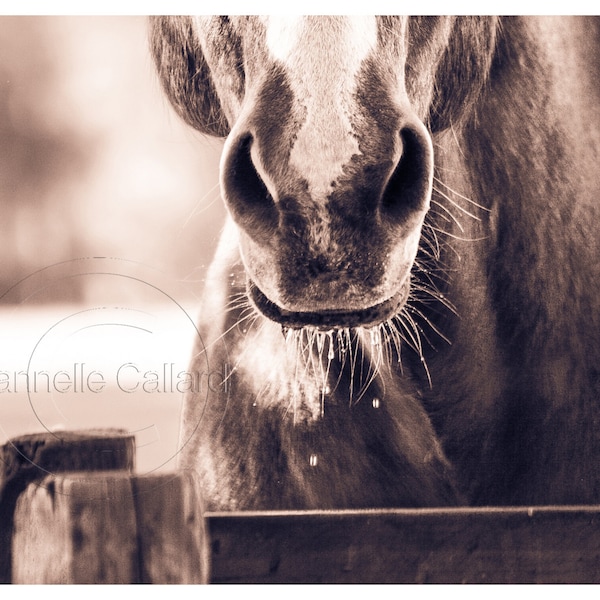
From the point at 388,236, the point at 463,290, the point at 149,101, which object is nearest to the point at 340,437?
the point at 463,290

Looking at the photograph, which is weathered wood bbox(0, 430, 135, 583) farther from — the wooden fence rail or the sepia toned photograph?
the sepia toned photograph

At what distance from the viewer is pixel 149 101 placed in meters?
1.52

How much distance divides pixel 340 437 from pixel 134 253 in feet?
1.72

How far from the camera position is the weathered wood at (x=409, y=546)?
110 centimetres

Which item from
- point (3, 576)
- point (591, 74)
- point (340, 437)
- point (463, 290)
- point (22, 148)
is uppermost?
point (591, 74)

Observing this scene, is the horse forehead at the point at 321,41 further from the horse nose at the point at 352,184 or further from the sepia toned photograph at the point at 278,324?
the sepia toned photograph at the point at 278,324

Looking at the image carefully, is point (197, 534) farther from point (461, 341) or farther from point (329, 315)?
point (461, 341)

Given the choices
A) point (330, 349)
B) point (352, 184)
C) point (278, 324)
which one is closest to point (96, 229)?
point (278, 324)

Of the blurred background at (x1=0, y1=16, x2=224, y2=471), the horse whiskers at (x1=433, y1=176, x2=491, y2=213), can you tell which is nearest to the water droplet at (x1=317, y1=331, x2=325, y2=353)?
the blurred background at (x1=0, y1=16, x2=224, y2=471)

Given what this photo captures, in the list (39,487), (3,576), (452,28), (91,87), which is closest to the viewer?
(39,487)

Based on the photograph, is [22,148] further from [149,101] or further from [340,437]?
[340,437]

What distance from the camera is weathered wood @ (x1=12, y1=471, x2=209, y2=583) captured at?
93 centimetres

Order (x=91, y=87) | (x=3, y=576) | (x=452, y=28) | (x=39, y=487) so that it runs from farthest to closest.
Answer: (x=91, y=87)
(x=452, y=28)
(x=3, y=576)
(x=39, y=487)

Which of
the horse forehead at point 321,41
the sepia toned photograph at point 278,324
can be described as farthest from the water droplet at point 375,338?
the horse forehead at point 321,41
